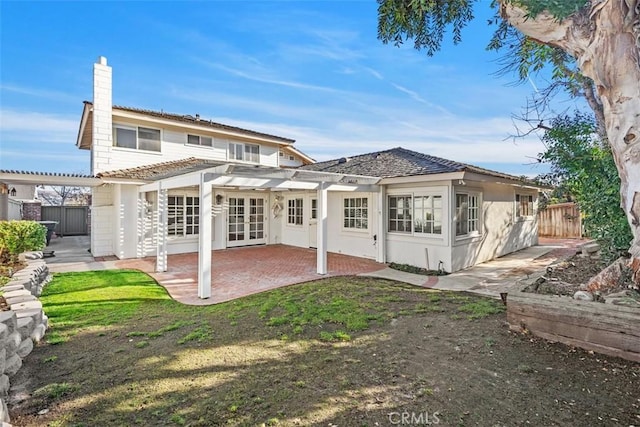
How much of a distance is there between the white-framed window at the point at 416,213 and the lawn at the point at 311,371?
4067 millimetres

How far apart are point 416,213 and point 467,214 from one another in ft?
5.45

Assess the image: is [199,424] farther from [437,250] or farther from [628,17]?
[437,250]

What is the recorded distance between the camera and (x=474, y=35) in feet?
27.9

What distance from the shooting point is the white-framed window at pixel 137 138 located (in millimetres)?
13156

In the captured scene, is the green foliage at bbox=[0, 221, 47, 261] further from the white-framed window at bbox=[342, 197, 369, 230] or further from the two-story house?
the white-framed window at bbox=[342, 197, 369, 230]

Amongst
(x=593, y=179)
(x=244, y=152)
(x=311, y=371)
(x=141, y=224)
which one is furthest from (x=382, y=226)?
(x=244, y=152)

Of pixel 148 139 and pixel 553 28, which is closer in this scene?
pixel 553 28

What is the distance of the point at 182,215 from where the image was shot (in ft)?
43.2

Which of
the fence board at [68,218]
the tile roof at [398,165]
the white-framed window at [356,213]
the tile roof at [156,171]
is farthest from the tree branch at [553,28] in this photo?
the fence board at [68,218]

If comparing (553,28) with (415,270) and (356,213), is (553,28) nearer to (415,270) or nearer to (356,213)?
(415,270)

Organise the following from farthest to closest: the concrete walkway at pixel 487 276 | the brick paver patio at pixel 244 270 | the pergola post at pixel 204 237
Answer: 1. the concrete walkway at pixel 487 276
2. the brick paver patio at pixel 244 270
3. the pergola post at pixel 204 237

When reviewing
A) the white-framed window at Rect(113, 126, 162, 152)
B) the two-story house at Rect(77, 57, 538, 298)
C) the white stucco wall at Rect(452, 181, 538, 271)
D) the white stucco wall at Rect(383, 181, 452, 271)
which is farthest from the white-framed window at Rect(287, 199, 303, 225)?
the white stucco wall at Rect(452, 181, 538, 271)

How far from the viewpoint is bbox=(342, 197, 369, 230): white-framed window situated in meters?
11.7

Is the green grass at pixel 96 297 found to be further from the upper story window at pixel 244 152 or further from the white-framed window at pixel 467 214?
the upper story window at pixel 244 152
